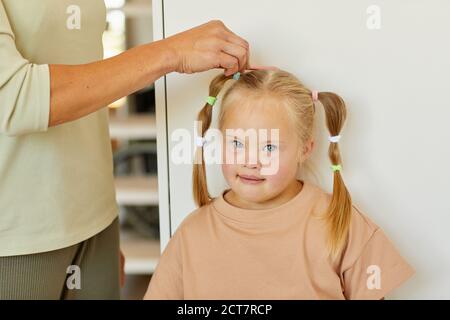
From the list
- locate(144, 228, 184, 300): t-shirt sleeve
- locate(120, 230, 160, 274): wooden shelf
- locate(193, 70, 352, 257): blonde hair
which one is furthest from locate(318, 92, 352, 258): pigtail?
locate(120, 230, 160, 274): wooden shelf

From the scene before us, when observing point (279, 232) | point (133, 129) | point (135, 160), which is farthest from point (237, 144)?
point (135, 160)

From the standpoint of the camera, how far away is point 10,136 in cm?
96

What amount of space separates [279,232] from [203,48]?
1.05ft

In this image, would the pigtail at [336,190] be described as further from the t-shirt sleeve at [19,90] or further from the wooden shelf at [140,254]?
the wooden shelf at [140,254]

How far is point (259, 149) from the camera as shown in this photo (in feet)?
3.28

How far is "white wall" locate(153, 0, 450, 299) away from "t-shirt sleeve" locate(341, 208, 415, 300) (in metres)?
0.10

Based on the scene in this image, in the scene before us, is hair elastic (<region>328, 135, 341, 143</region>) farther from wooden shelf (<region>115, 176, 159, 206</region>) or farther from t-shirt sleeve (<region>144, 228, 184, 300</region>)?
wooden shelf (<region>115, 176, 159, 206</region>)

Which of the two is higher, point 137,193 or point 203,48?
point 203,48

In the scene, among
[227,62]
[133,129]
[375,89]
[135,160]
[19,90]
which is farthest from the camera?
[135,160]

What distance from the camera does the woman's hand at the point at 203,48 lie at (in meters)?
0.97

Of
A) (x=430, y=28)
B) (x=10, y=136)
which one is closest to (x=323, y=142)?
(x=430, y=28)

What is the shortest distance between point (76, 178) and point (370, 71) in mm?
531

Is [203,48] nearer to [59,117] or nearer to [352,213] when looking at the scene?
[59,117]
